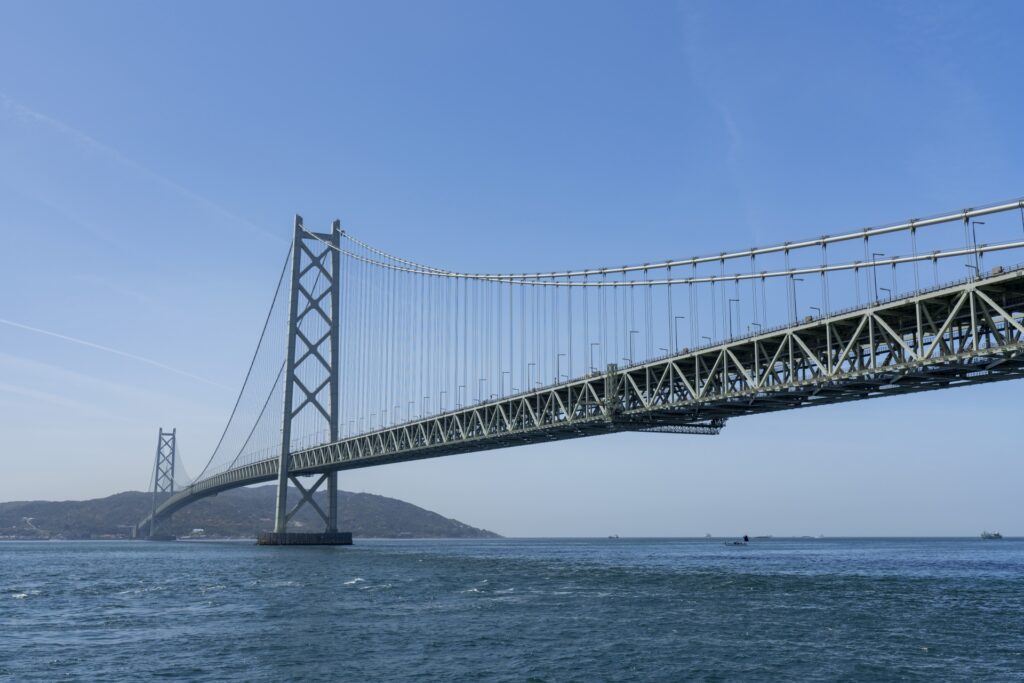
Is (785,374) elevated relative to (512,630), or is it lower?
elevated

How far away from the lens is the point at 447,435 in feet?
222

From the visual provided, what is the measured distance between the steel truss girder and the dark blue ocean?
8072 millimetres

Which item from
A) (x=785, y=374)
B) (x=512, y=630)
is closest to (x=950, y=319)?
(x=785, y=374)

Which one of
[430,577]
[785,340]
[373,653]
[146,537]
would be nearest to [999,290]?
[785,340]

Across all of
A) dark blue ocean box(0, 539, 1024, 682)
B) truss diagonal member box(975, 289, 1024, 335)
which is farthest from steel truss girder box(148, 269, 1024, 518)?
dark blue ocean box(0, 539, 1024, 682)

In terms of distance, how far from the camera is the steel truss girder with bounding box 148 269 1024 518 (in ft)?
103

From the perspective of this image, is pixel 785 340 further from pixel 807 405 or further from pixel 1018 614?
pixel 1018 614

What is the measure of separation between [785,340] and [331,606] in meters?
20.3

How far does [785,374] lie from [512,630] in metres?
19.7

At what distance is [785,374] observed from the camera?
40.8 metres

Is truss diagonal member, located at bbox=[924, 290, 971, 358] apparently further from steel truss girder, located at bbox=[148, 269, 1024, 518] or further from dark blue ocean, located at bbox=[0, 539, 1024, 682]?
dark blue ocean, located at bbox=[0, 539, 1024, 682]

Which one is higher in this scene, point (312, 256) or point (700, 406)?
point (312, 256)

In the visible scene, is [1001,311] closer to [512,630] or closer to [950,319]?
[950,319]

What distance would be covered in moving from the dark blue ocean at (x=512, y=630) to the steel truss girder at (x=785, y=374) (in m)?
8.07
